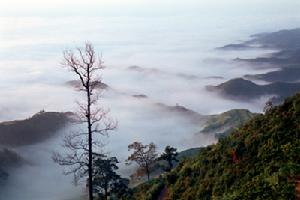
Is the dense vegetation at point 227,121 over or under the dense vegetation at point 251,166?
over

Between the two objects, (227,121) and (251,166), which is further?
(227,121)

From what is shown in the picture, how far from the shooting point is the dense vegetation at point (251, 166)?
19.5m

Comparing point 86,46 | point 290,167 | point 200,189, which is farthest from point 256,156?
point 86,46

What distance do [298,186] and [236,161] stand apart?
880 centimetres

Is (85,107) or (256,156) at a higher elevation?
(85,107)

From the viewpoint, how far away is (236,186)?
77.6 ft

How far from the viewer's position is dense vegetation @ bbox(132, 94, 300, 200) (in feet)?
63.8

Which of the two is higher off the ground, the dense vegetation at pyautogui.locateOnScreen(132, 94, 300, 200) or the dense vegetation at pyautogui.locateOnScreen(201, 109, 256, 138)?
the dense vegetation at pyautogui.locateOnScreen(201, 109, 256, 138)

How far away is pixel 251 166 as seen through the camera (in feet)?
82.1

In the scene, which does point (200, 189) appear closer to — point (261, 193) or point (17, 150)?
point (261, 193)

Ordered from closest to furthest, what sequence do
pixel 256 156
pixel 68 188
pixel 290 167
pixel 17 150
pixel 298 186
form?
pixel 298 186
pixel 290 167
pixel 256 156
pixel 68 188
pixel 17 150

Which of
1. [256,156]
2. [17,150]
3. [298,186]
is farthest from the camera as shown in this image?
[17,150]

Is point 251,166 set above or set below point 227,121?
below

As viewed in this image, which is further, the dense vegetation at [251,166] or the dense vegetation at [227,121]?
the dense vegetation at [227,121]
